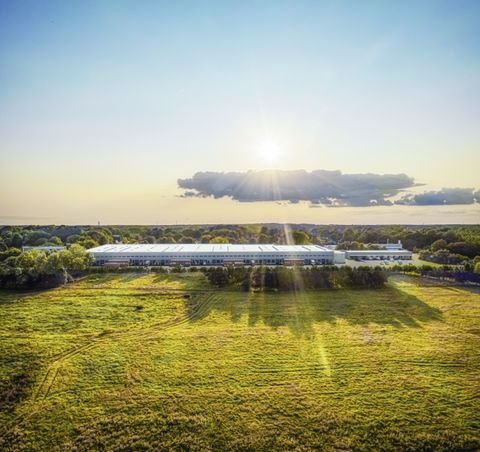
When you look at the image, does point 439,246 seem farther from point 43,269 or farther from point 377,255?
point 43,269

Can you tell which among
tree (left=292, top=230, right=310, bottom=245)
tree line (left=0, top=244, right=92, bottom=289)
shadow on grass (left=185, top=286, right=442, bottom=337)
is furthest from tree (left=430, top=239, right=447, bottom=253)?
tree line (left=0, top=244, right=92, bottom=289)

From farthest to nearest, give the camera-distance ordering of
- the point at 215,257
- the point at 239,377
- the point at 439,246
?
the point at 439,246
the point at 215,257
the point at 239,377

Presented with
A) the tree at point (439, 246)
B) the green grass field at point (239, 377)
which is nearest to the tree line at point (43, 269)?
the green grass field at point (239, 377)

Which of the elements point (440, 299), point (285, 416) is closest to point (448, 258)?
point (440, 299)

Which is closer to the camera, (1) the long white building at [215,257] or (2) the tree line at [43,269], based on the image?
(2) the tree line at [43,269]

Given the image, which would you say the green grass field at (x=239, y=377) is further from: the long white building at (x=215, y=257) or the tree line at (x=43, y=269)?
the long white building at (x=215, y=257)

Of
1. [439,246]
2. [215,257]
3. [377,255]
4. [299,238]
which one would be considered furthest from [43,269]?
[439,246]

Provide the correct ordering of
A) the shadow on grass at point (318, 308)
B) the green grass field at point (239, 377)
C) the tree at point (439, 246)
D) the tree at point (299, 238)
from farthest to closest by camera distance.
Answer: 1. the tree at point (299, 238)
2. the tree at point (439, 246)
3. the shadow on grass at point (318, 308)
4. the green grass field at point (239, 377)

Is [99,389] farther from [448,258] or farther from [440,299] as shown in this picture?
[448,258]
